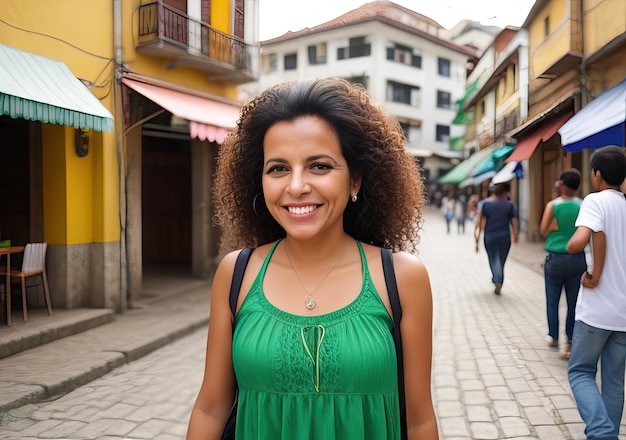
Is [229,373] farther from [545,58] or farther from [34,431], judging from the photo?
[545,58]

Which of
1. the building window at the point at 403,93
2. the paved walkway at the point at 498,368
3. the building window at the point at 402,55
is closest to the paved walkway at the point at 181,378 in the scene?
the paved walkway at the point at 498,368

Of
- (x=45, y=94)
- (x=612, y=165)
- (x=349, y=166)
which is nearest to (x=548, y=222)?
(x=612, y=165)

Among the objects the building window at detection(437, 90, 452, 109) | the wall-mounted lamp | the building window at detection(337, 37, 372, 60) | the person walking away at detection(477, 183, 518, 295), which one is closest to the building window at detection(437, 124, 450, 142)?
the building window at detection(437, 90, 452, 109)

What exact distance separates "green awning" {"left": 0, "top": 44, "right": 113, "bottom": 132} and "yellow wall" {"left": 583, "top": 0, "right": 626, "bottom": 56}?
7709mm

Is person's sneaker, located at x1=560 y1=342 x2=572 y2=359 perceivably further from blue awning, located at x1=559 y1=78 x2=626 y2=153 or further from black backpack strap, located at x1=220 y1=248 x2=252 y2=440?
black backpack strap, located at x1=220 y1=248 x2=252 y2=440

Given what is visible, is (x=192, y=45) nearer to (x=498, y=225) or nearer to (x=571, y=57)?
(x=498, y=225)

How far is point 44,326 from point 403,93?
36.4 meters

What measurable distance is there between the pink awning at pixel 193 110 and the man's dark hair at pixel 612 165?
484cm

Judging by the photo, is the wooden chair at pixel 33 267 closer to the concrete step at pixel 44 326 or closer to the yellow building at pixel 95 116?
the concrete step at pixel 44 326

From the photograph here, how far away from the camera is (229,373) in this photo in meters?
1.65

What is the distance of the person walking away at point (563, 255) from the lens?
5.16 meters

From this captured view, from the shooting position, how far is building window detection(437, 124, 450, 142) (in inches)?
1676

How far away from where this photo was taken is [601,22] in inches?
362

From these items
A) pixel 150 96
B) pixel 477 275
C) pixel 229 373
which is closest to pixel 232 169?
pixel 229 373
